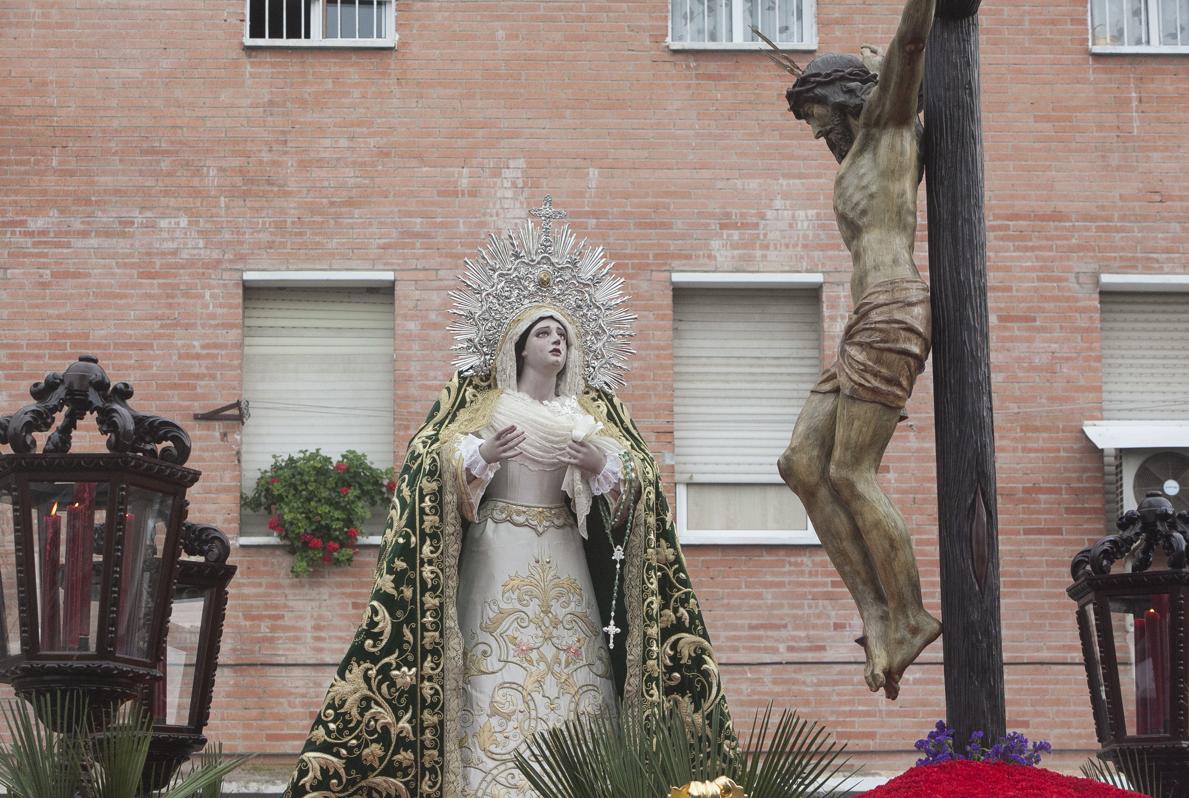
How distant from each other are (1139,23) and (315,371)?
Result: 696 cm

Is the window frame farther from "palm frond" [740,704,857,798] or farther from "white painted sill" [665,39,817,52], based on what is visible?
"palm frond" [740,704,857,798]

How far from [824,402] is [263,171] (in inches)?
434

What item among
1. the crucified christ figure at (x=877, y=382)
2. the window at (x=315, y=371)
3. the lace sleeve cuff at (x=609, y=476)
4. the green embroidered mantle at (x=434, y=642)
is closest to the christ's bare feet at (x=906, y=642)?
the crucified christ figure at (x=877, y=382)

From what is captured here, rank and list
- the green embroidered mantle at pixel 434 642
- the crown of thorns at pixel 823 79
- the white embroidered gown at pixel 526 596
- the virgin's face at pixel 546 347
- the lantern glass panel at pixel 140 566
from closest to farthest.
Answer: the crown of thorns at pixel 823 79
the lantern glass panel at pixel 140 566
the green embroidered mantle at pixel 434 642
the white embroidered gown at pixel 526 596
the virgin's face at pixel 546 347

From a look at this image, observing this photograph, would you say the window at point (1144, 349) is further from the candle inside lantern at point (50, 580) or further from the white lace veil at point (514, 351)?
the candle inside lantern at point (50, 580)

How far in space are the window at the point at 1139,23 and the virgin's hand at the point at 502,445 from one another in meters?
Result: 9.20

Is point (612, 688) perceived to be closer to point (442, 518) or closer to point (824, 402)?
point (442, 518)

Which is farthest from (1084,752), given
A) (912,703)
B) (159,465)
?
(159,465)

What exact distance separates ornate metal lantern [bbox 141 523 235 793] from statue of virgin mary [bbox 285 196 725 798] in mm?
546

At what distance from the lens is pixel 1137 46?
17.7 meters

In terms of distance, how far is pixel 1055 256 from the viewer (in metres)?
17.3

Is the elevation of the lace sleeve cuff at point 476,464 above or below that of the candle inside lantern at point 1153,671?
above

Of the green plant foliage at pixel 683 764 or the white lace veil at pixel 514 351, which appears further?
the white lace veil at pixel 514 351

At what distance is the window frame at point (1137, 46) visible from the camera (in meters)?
17.6
